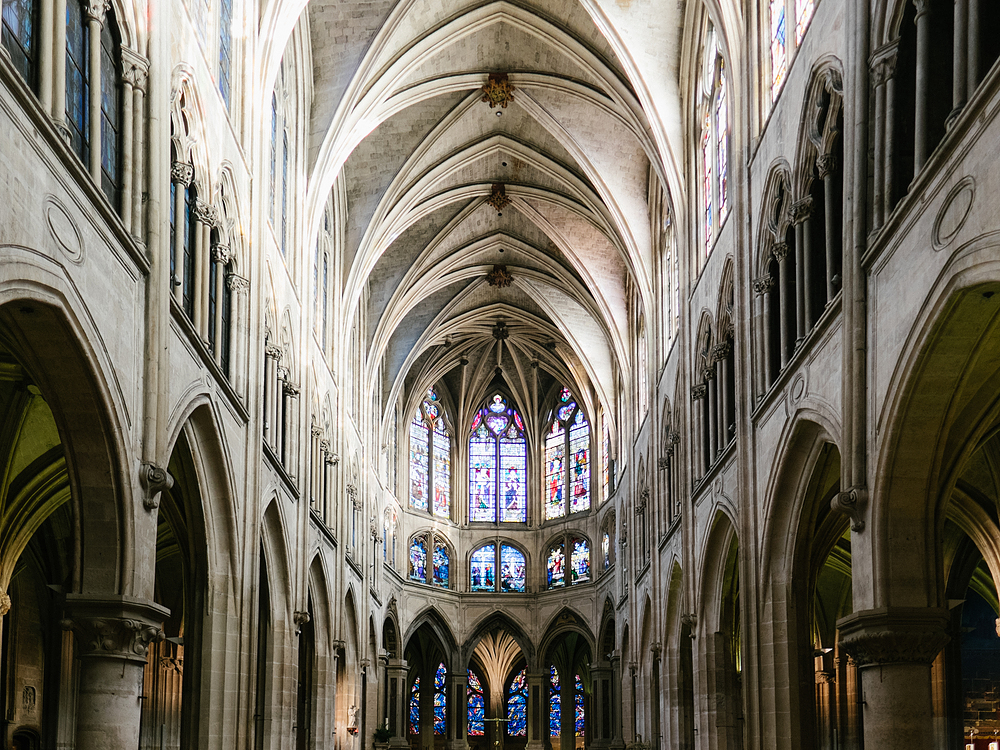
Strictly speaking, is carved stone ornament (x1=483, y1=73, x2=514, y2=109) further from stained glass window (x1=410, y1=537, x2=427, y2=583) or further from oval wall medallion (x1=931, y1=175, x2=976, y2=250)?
stained glass window (x1=410, y1=537, x2=427, y2=583)

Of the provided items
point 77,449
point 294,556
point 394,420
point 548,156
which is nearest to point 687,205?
point 548,156

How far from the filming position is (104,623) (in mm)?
13367

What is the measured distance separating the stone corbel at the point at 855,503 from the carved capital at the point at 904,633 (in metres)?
1.08

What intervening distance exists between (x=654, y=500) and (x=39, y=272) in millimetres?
24544

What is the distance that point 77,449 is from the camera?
13.5 meters

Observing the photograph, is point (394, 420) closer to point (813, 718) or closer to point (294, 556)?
point (294, 556)

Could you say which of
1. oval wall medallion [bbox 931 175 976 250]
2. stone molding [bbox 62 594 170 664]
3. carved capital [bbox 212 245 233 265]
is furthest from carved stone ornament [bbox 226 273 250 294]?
oval wall medallion [bbox 931 175 976 250]

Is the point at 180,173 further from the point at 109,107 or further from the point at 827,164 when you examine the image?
the point at 827,164

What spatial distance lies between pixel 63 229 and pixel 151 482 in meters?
3.50

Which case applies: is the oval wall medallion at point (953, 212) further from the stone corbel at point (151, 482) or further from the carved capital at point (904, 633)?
the stone corbel at point (151, 482)

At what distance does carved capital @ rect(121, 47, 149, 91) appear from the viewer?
14797 millimetres

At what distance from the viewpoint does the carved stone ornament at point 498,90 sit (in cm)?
3172

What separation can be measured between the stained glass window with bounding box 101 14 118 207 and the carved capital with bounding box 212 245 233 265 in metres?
5.12

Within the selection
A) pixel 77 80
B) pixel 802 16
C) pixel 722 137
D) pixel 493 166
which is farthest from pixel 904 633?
pixel 493 166
